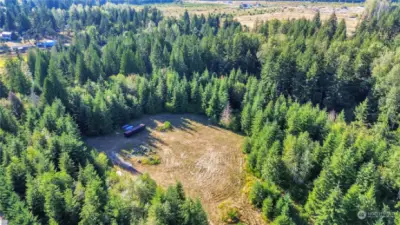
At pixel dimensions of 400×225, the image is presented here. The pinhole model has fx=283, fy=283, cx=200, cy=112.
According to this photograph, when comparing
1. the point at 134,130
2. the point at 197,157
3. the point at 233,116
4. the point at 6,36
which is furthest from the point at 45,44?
the point at 197,157

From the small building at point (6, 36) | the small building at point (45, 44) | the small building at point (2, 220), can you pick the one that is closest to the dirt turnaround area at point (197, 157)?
the small building at point (2, 220)

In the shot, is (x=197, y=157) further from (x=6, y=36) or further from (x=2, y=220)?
(x=6, y=36)

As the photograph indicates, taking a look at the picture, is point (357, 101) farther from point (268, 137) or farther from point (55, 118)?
point (55, 118)

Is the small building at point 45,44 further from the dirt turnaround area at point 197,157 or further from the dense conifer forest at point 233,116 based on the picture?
the dirt turnaround area at point 197,157

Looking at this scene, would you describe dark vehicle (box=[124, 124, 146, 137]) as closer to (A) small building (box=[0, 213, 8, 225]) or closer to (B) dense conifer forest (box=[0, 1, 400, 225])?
(B) dense conifer forest (box=[0, 1, 400, 225])

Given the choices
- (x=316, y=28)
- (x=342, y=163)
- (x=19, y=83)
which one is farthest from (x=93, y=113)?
(x=316, y=28)

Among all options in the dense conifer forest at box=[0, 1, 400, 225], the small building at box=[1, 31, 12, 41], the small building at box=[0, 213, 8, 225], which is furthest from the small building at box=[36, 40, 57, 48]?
the small building at box=[0, 213, 8, 225]
